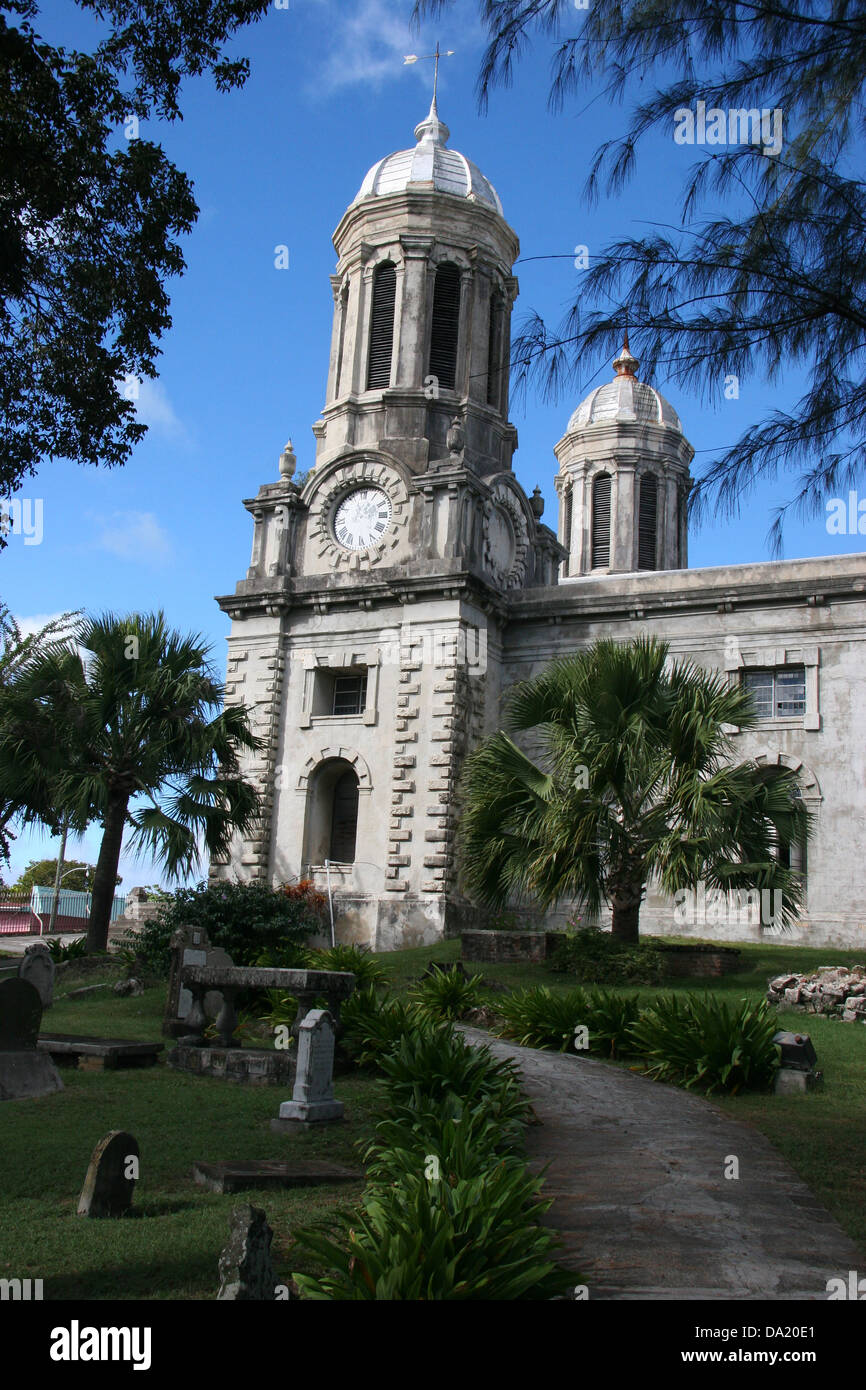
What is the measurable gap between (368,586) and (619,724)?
9.20 m

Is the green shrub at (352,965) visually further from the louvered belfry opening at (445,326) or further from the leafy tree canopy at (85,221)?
the louvered belfry opening at (445,326)

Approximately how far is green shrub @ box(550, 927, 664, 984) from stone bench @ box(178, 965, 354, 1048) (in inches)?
227

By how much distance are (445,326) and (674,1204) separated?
2479 centimetres

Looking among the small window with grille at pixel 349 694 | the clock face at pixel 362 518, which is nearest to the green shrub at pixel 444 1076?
the small window with grille at pixel 349 694

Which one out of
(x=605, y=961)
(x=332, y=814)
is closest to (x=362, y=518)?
(x=332, y=814)

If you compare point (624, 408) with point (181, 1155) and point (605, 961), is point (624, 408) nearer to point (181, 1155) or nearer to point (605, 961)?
point (605, 961)

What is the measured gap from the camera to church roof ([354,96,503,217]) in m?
29.4

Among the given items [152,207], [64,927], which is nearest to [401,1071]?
[152,207]

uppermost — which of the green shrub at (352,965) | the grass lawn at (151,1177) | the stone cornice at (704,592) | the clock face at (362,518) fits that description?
the clock face at (362,518)

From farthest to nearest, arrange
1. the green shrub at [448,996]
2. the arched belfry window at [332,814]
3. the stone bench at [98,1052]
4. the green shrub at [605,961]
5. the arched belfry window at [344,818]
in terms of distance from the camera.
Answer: the arched belfry window at [344,818], the arched belfry window at [332,814], the green shrub at [605,961], the green shrub at [448,996], the stone bench at [98,1052]

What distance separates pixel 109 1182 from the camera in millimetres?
6906

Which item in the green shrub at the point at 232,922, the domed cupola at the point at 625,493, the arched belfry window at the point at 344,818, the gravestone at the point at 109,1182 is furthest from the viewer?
the domed cupola at the point at 625,493

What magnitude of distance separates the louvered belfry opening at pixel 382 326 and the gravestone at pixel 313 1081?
2118cm

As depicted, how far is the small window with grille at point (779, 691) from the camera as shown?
957 inches
